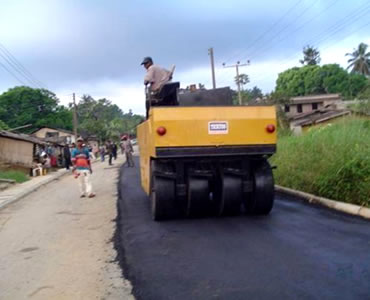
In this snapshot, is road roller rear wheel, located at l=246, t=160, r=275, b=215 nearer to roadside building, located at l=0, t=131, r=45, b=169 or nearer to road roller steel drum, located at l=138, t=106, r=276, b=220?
road roller steel drum, located at l=138, t=106, r=276, b=220

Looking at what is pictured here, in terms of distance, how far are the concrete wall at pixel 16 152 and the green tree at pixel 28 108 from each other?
37.6 m

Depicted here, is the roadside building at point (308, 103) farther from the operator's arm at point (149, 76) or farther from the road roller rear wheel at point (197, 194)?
the road roller rear wheel at point (197, 194)

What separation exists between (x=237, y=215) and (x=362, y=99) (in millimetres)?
7137

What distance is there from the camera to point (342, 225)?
276 inches

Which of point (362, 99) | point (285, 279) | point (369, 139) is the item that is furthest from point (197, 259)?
point (362, 99)

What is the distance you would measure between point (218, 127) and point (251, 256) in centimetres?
259

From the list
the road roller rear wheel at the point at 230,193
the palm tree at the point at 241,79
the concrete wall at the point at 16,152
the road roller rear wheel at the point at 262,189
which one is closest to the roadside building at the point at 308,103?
the palm tree at the point at 241,79

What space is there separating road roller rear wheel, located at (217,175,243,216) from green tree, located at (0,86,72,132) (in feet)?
200

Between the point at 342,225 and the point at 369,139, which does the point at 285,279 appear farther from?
the point at 369,139

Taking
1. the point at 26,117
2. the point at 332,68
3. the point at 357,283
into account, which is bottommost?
the point at 357,283

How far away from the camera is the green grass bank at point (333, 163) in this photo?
27.8 ft

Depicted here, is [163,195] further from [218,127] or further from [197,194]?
[218,127]

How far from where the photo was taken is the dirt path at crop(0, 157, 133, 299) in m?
5.17

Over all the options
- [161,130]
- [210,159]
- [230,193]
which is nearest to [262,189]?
[230,193]
